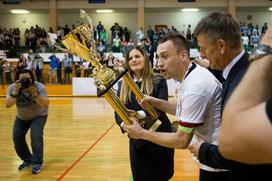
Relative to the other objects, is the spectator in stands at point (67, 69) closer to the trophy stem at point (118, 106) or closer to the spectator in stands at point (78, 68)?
the spectator in stands at point (78, 68)

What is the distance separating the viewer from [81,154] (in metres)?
6.30

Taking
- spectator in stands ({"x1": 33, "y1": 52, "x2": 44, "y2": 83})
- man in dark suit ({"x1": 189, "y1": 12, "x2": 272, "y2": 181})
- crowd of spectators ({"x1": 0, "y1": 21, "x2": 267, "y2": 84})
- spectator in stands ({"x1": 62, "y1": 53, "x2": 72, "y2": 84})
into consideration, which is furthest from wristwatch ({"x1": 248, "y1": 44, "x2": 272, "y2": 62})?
spectator in stands ({"x1": 33, "y1": 52, "x2": 44, "y2": 83})

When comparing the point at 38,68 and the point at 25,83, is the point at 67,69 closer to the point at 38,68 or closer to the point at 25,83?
the point at 38,68

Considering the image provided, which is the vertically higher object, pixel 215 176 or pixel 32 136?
pixel 215 176

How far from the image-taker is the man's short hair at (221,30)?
5.61 feet

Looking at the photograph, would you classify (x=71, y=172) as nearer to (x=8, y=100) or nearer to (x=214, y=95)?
(x=8, y=100)

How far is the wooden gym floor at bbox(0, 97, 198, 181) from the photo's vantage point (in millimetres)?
5078

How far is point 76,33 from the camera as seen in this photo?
8.51ft

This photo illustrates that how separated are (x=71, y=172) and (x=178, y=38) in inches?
145

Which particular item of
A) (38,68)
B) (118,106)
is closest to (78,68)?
(38,68)

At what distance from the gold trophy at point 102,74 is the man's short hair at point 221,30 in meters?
0.83

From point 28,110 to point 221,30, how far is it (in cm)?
422

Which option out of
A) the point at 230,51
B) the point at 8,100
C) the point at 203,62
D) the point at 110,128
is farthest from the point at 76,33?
the point at 110,128

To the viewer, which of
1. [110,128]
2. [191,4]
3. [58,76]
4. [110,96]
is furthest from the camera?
[191,4]
